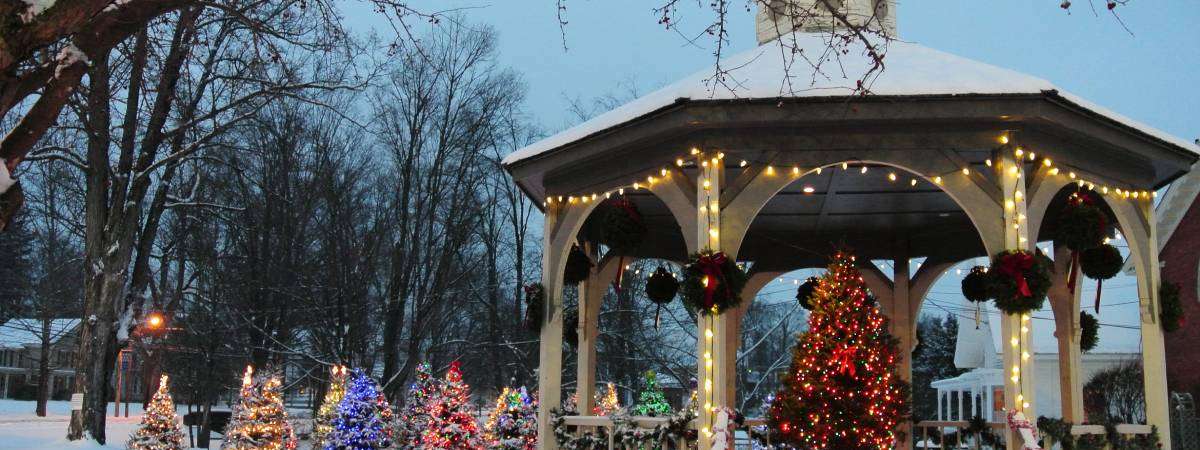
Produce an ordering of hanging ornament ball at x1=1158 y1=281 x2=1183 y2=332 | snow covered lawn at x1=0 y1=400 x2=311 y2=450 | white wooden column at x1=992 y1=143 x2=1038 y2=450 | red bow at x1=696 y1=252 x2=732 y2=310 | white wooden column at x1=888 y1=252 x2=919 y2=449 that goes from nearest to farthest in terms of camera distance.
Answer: white wooden column at x1=992 y1=143 x2=1038 y2=450 < red bow at x1=696 y1=252 x2=732 y2=310 < hanging ornament ball at x1=1158 y1=281 x2=1183 y2=332 < white wooden column at x1=888 y1=252 x2=919 y2=449 < snow covered lawn at x1=0 y1=400 x2=311 y2=450

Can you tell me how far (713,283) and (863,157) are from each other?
6.17 feet

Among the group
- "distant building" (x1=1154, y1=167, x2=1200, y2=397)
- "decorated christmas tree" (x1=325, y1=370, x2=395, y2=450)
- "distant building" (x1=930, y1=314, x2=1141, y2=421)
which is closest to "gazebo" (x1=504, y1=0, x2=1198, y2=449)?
"decorated christmas tree" (x1=325, y1=370, x2=395, y2=450)

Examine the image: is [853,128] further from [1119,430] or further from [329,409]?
[329,409]

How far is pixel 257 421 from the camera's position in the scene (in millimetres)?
18969

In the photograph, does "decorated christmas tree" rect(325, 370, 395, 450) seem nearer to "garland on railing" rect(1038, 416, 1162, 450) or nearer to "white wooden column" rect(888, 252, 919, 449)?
"white wooden column" rect(888, 252, 919, 449)

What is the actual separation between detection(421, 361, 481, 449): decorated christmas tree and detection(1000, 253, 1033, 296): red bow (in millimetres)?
8785

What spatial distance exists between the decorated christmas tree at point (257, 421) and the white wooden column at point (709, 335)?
1130 cm

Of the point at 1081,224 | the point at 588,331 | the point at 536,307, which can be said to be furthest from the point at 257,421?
the point at 1081,224

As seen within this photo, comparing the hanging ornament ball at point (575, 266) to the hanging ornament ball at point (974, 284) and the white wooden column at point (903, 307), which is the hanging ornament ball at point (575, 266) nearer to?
the white wooden column at point (903, 307)

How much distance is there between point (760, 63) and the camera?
1124cm

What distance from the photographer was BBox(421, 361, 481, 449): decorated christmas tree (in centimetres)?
1598

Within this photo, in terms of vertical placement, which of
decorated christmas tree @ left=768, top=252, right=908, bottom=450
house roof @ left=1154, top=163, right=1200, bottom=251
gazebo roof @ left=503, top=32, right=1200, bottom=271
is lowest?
decorated christmas tree @ left=768, top=252, right=908, bottom=450

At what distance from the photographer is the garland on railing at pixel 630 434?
10.5 metres

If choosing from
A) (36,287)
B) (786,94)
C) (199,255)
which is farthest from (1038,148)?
(36,287)
